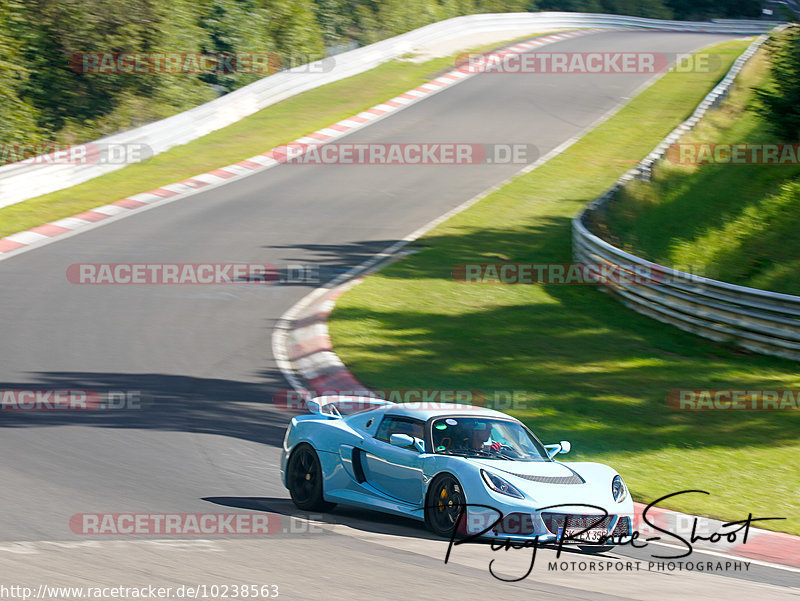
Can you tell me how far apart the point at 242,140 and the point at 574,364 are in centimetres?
1951

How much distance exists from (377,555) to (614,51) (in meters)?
42.6

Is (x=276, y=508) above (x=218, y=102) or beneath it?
beneath

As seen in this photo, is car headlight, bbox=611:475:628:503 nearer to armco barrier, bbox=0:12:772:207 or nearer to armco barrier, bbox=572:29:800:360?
armco barrier, bbox=572:29:800:360

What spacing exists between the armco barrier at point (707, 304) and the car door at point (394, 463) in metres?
8.24

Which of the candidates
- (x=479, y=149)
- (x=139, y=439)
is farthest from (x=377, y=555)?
(x=479, y=149)

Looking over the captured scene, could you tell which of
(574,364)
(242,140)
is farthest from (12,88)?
(574,364)

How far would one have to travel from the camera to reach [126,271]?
1897cm

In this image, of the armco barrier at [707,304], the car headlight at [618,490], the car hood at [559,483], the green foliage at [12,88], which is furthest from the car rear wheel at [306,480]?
the green foliage at [12,88]

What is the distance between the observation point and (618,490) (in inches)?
321

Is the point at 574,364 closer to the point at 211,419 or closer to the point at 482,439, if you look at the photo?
the point at 211,419

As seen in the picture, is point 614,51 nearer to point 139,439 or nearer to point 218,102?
point 218,102

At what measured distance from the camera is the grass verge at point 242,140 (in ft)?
79.9

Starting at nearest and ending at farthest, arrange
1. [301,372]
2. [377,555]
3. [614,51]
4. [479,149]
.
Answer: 1. [377,555]
2. [301,372]
3. [479,149]
4. [614,51]

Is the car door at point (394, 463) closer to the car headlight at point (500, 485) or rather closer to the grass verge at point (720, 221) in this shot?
the car headlight at point (500, 485)
